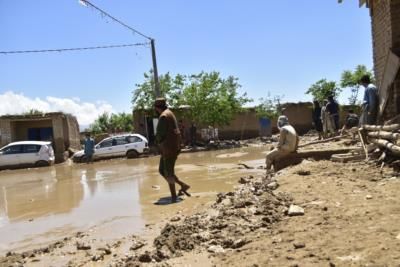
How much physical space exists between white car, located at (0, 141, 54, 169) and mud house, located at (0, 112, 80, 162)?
338 cm

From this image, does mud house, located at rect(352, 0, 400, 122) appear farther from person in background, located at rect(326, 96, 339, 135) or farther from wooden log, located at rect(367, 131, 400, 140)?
person in background, located at rect(326, 96, 339, 135)

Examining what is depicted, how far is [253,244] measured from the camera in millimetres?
4480

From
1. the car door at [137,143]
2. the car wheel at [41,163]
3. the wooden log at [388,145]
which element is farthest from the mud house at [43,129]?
the wooden log at [388,145]

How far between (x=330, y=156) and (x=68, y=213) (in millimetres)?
5113

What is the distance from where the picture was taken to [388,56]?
10062 mm

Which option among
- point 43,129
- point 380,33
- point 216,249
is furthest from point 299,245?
point 43,129

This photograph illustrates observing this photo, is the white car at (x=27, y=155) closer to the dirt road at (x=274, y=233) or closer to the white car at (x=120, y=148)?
the white car at (x=120, y=148)

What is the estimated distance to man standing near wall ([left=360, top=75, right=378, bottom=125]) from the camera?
32.7 feet

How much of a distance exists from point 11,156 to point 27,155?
920mm

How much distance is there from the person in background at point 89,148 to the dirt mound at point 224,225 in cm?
2035

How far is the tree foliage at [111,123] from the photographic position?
47.9m

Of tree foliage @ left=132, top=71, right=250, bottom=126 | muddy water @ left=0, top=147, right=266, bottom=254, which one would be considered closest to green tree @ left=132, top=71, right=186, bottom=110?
tree foliage @ left=132, top=71, right=250, bottom=126

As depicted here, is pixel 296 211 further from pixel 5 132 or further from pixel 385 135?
pixel 5 132

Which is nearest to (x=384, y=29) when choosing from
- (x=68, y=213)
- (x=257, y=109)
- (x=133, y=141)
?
(x=68, y=213)
